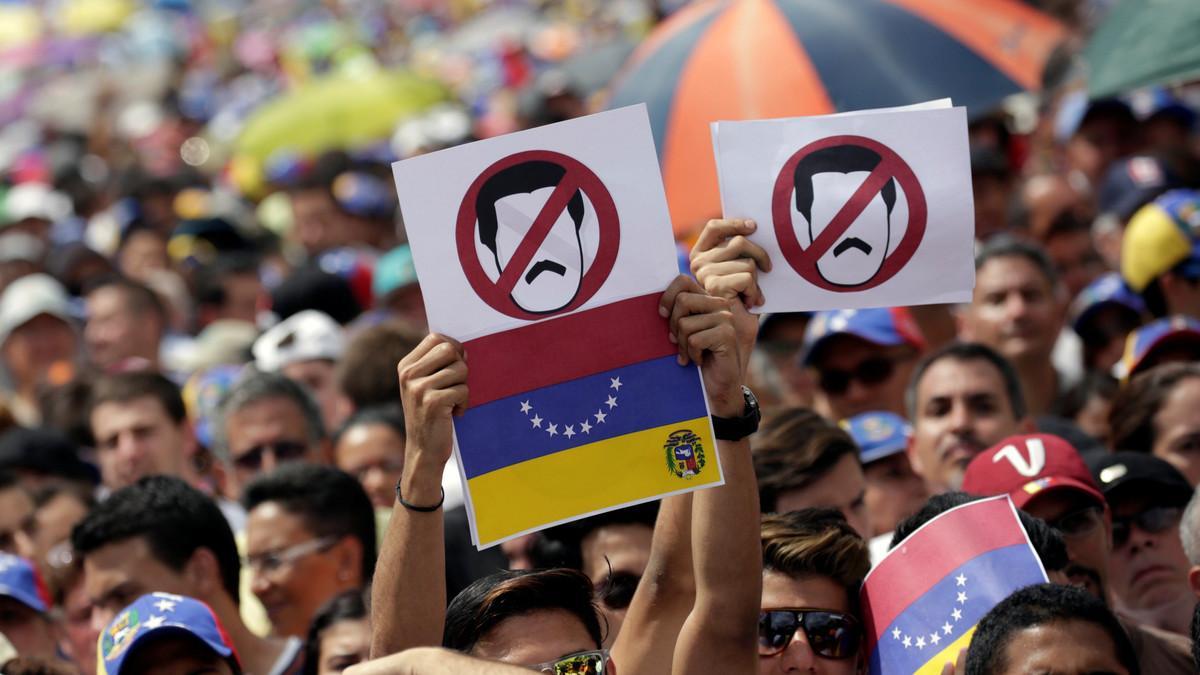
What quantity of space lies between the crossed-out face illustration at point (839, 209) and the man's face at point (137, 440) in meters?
3.78

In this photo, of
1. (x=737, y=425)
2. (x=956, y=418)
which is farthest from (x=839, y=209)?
(x=956, y=418)

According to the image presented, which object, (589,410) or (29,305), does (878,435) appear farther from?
(29,305)

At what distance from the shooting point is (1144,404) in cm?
Answer: 598

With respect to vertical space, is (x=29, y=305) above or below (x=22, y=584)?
above

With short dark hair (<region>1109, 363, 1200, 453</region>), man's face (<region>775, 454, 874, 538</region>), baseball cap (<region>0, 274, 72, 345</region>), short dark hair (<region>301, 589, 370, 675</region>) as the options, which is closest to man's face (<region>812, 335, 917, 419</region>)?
short dark hair (<region>1109, 363, 1200, 453</region>)

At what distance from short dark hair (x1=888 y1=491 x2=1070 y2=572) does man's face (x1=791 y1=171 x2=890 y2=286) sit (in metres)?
0.63

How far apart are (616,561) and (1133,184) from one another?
498 centimetres

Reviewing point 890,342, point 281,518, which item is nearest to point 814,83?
point 890,342

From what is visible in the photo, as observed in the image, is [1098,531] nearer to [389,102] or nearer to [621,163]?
[621,163]

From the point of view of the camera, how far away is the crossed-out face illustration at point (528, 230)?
384 centimetres

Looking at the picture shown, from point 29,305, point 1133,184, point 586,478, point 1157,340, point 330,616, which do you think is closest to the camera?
point 586,478

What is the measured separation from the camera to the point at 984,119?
35.2 feet

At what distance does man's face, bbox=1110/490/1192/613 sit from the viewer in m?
5.20

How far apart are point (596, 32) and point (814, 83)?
12.4m
